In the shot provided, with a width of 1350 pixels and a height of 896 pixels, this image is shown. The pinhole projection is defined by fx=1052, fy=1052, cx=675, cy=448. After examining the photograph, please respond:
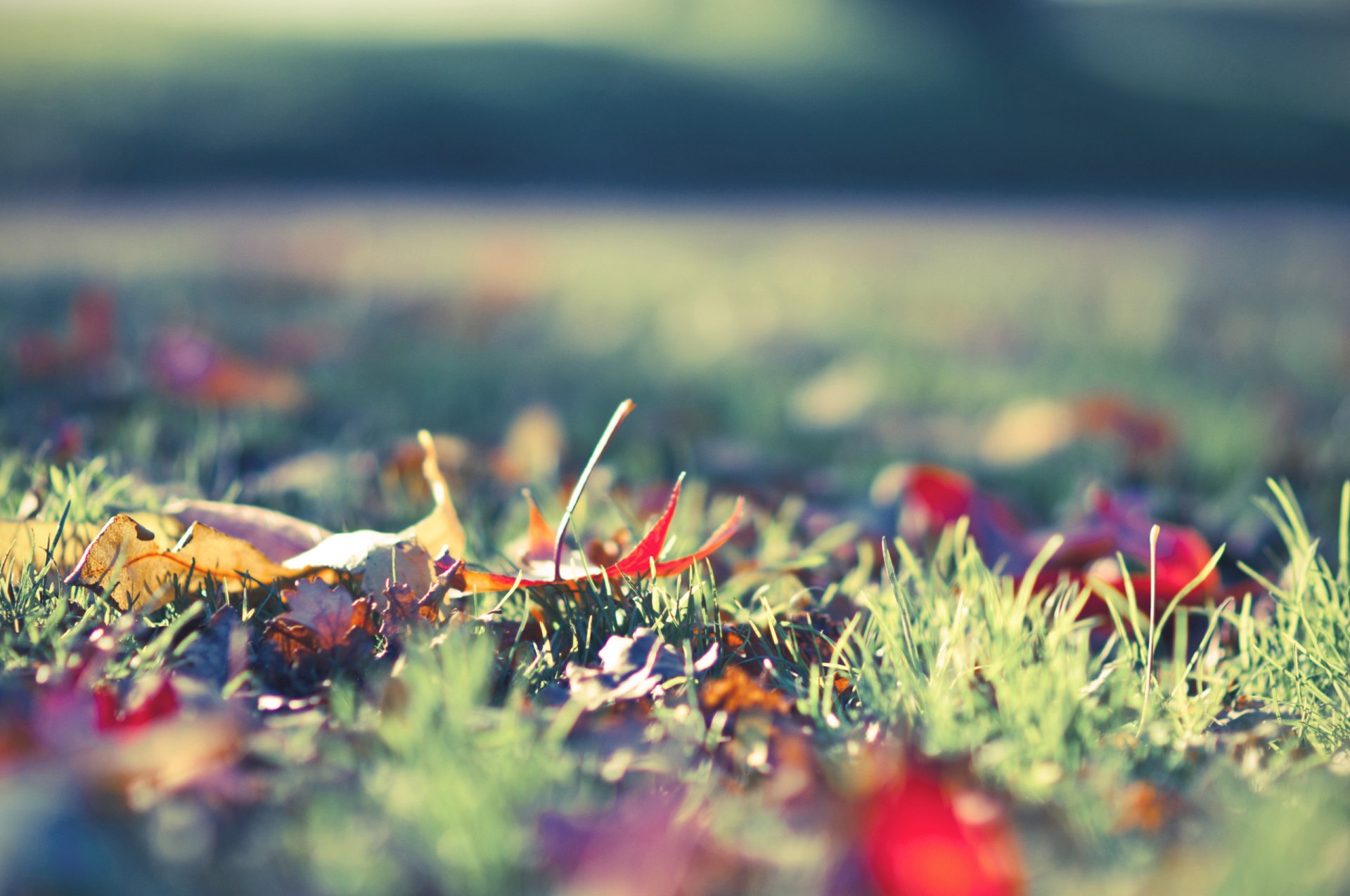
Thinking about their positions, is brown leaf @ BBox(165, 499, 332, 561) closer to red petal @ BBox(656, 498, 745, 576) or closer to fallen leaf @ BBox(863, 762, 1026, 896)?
red petal @ BBox(656, 498, 745, 576)

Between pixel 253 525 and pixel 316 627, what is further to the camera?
pixel 253 525

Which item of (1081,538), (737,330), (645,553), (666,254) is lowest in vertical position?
(666,254)

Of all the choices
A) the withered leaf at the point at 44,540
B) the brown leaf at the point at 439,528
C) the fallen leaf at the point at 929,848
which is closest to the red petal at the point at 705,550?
the brown leaf at the point at 439,528

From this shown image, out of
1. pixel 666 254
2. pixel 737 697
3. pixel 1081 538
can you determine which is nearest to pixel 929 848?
pixel 737 697

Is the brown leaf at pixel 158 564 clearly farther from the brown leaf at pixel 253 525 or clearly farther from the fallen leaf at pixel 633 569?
the fallen leaf at pixel 633 569

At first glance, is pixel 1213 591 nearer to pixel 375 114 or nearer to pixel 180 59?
pixel 375 114

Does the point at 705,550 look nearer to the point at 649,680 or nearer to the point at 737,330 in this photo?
the point at 649,680

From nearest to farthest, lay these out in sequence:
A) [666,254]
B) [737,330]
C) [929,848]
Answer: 1. [929,848]
2. [737,330]
3. [666,254]

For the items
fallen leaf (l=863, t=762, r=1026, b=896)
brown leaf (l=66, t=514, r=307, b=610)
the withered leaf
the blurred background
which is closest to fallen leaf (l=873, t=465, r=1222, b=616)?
the blurred background
